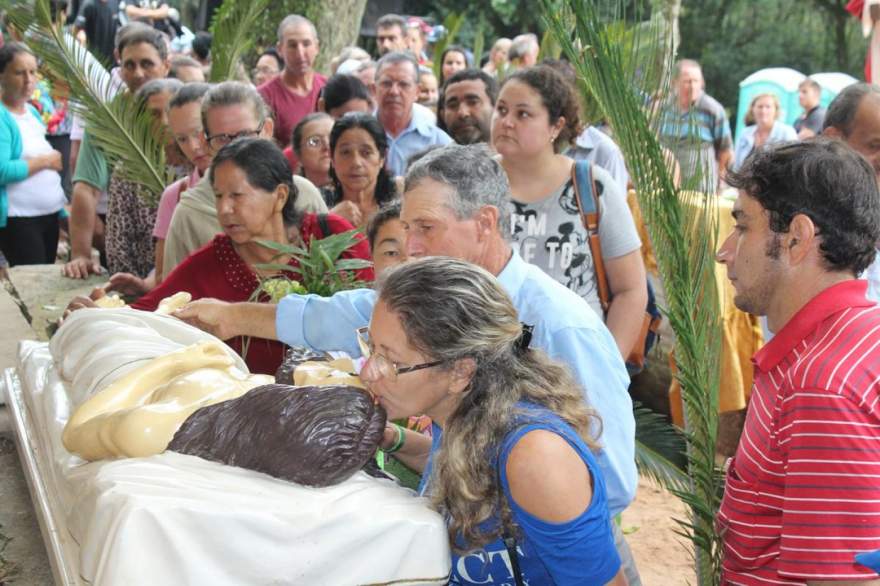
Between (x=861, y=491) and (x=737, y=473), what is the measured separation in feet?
1.25

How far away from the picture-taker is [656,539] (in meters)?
5.54

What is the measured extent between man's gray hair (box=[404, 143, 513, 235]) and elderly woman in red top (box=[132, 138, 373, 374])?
1.18m

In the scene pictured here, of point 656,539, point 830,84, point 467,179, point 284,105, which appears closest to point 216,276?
point 467,179

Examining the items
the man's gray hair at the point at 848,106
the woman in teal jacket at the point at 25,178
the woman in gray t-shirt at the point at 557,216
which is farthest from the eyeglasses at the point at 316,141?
the man's gray hair at the point at 848,106

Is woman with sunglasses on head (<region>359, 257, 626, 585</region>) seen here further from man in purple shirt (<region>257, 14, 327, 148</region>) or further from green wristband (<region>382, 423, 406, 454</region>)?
man in purple shirt (<region>257, 14, 327, 148</region>)

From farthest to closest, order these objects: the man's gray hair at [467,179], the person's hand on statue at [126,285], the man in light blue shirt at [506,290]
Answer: the person's hand on statue at [126,285], the man's gray hair at [467,179], the man in light blue shirt at [506,290]

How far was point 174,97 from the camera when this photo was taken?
537 cm

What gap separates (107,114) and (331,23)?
616cm

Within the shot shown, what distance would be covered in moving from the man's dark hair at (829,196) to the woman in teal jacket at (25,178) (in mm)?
6079

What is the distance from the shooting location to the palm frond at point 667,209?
263cm

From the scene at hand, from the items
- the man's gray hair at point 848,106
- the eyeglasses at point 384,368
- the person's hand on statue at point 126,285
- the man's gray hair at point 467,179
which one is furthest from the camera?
the person's hand on statue at point 126,285

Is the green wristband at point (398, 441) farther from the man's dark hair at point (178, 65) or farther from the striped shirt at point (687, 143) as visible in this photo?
the man's dark hair at point (178, 65)

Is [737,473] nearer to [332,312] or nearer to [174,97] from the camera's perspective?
[332,312]

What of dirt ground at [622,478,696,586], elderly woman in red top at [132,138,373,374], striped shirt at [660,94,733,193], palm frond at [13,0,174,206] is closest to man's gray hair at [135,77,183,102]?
palm frond at [13,0,174,206]
